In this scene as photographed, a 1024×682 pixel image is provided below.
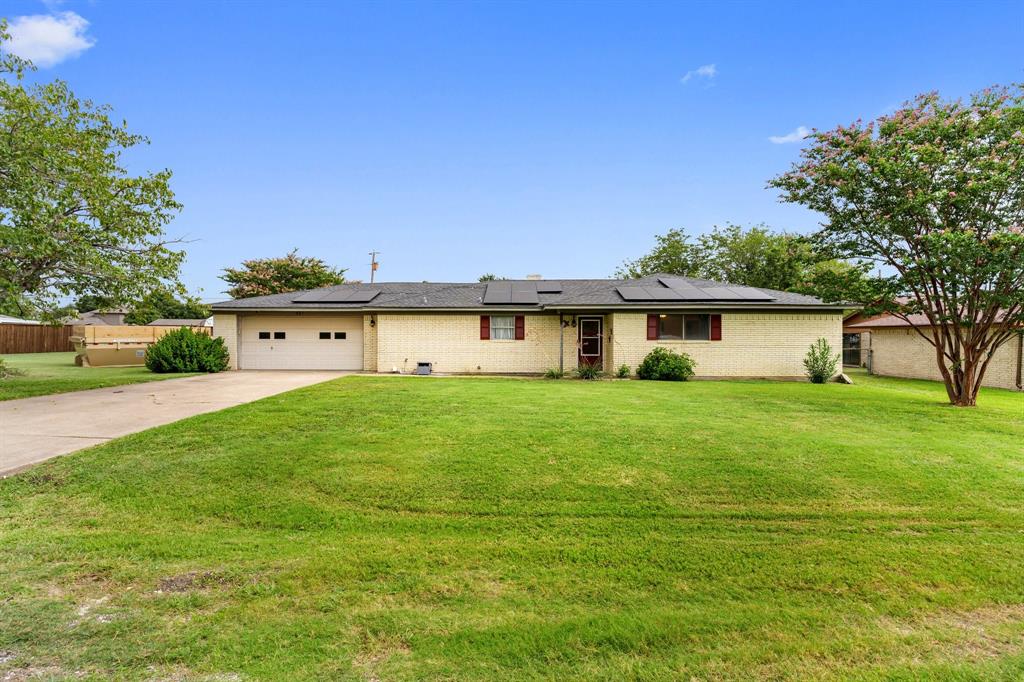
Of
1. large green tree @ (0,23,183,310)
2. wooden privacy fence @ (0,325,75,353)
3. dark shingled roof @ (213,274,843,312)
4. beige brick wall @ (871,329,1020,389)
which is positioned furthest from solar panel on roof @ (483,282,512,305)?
wooden privacy fence @ (0,325,75,353)

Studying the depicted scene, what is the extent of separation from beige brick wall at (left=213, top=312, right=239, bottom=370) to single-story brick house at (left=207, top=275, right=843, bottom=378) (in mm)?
39

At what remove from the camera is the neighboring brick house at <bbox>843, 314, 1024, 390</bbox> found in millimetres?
14516

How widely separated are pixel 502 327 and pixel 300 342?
811 cm

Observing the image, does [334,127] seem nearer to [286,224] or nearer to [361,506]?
[286,224]

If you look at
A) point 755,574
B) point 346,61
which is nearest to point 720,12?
point 346,61

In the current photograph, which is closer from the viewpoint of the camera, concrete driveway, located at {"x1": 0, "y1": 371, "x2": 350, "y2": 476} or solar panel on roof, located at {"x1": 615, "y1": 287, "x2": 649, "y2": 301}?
concrete driveway, located at {"x1": 0, "y1": 371, "x2": 350, "y2": 476}

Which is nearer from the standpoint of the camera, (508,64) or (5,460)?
(5,460)

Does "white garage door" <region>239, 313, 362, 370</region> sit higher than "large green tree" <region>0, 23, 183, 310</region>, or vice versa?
"large green tree" <region>0, 23, 183, 310</region>

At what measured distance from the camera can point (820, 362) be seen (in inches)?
557

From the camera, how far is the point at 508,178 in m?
21.2

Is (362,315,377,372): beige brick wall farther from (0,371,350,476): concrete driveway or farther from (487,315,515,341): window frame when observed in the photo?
(0,371,350,476): concrete driveway

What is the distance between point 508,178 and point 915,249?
15.9 meters

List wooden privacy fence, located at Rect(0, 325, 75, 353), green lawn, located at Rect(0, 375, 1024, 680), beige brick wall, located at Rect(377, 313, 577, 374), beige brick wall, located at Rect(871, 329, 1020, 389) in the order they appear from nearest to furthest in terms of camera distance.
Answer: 1. green lawn, located at Rect(0, 375, 1024, 680)
2. beige brick wall, located at Rect(871, 329, 1020, 389)
3. beige brick wall, located at Rect(377, 313, 577, 374)
4. wooden privacy fence, located at Rect(0, 325, 75, 353)

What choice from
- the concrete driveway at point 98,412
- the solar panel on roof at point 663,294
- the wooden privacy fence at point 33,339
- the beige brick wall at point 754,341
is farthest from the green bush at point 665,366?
the wooden privacy fence at point 33,339
